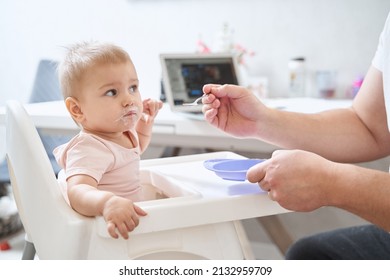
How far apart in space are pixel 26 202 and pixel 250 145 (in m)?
0.82

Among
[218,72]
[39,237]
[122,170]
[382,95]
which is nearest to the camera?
[39,237]

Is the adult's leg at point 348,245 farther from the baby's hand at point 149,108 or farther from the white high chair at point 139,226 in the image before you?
the baby's hand at point 149,108

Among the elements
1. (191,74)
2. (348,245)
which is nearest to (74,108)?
(348,245)

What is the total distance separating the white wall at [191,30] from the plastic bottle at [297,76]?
7cm

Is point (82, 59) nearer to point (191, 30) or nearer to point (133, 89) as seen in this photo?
point (133, 89)

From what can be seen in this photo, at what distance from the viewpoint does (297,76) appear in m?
1.91

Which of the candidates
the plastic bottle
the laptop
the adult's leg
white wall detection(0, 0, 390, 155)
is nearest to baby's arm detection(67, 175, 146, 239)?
the adult's leg

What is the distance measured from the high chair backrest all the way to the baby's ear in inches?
3.6

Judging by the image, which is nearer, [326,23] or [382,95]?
[382,95]

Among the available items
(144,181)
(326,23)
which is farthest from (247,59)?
(144,181)

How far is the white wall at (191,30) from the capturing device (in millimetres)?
1878

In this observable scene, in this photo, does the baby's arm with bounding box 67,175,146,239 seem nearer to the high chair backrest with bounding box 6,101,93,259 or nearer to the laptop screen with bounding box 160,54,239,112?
the high chair backrest with bounding box 6,101,93,259

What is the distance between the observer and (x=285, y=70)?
6.52 ft
